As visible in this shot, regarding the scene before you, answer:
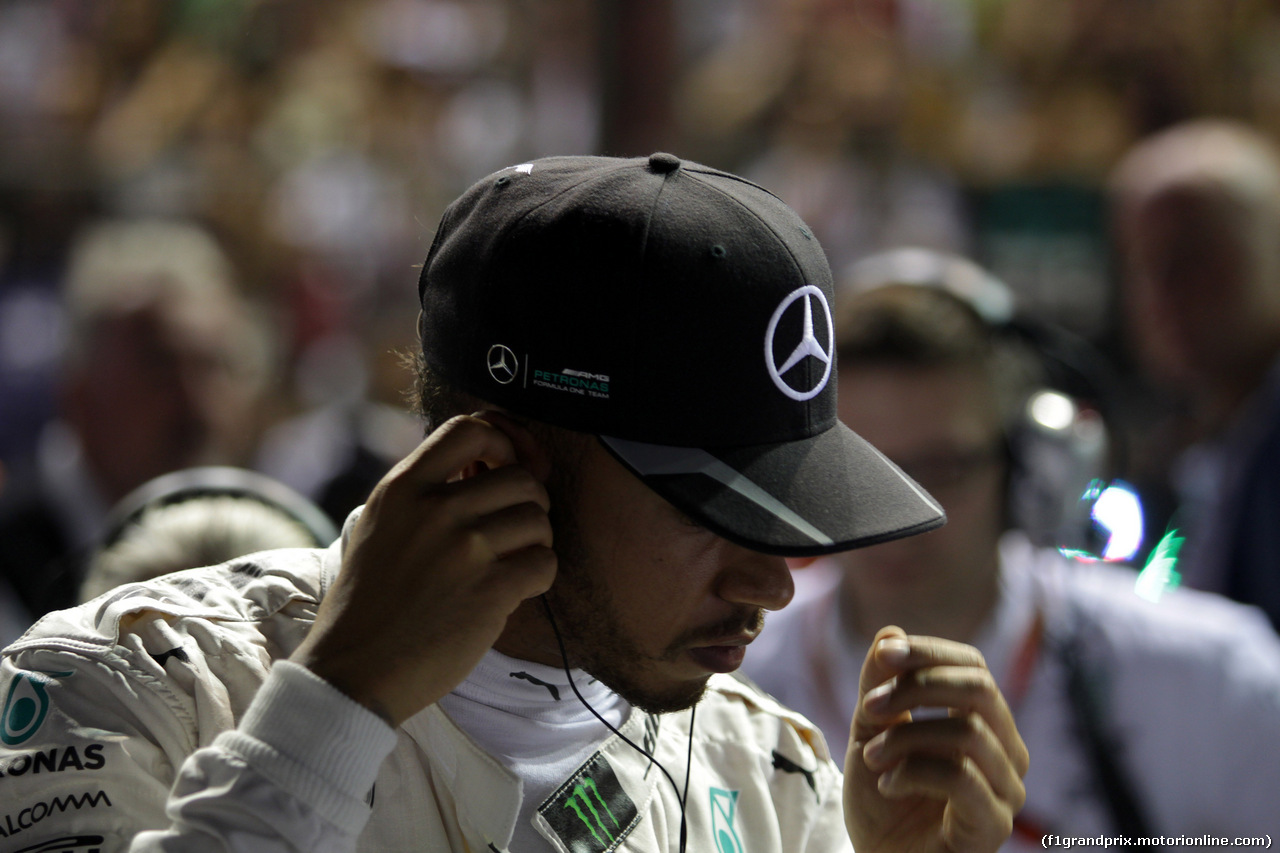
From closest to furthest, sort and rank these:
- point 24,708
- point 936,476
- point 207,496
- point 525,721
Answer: point 24,708, point 525,721, point 207,496, point 936,476

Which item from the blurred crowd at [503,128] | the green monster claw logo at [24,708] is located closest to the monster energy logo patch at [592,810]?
the green monster claw logo at [24,708]

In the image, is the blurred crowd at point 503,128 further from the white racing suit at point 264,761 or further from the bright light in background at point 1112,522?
the white racing suit at point 264,761

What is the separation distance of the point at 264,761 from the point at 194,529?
128 cm

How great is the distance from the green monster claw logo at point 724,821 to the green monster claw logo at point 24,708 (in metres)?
0.81

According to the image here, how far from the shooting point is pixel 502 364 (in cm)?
139

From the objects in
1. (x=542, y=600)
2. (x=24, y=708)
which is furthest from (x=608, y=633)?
(x=24, y=708)

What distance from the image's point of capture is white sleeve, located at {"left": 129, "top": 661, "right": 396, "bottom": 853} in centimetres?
113

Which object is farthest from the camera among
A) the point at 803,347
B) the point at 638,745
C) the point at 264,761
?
the point at 638,745

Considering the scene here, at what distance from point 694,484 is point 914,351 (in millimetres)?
1612

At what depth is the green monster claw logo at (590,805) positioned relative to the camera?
5.11 feet

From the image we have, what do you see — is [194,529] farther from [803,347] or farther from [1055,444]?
[1055,444]

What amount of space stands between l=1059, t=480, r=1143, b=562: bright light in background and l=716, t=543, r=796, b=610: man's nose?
175 cm

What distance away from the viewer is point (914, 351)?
284cm

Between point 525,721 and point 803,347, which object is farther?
point 525,721
